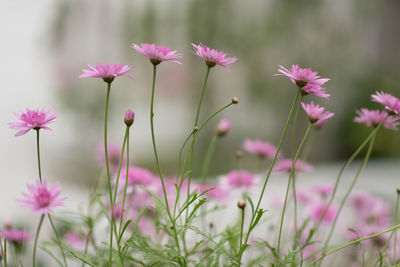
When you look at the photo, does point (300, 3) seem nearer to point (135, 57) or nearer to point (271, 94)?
point (271, 94)

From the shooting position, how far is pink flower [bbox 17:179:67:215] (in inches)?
13.0

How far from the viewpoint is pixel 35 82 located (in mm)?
3100

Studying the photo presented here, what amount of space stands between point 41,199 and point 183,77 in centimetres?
251

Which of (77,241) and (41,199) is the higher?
(41,199)

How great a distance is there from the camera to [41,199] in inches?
13.3

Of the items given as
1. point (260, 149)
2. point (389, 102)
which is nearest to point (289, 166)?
point (260, 149)

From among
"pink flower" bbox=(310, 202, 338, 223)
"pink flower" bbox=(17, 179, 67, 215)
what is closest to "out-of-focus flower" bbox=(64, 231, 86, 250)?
"pink flower" bbox=(17, 179, 67, 215)

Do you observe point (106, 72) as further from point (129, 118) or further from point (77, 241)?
point (77, 241)

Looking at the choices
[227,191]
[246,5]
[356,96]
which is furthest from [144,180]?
[356,96]

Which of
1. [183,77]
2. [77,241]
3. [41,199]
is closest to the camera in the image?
[41,199]

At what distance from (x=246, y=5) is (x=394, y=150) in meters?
1.45

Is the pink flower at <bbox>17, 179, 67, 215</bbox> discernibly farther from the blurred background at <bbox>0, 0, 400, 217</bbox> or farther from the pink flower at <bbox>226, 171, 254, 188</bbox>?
the blurred background at <bbox>0, 0, 400, 217</bbox>

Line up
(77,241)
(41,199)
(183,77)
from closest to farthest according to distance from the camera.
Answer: (41,199) → (77,241) → (183,77)

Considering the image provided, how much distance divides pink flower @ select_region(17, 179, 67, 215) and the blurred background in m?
2.09
